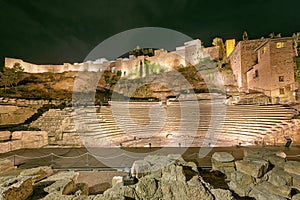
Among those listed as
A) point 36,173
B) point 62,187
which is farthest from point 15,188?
point 36,173

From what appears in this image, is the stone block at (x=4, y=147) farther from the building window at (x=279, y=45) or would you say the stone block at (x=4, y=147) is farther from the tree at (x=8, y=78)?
the tree at (x=8, y=78)

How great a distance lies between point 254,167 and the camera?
367 centimetres

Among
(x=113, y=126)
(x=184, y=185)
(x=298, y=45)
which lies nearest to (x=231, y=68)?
(x=298, y=45)

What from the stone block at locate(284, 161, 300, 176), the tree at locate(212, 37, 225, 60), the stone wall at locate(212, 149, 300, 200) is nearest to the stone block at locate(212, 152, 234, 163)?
the stone wall at locate(212, 149, 300, 200)

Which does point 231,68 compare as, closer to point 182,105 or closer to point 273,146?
point 182,105

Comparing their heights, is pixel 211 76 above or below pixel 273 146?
above

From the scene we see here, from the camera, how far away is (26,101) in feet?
52.3

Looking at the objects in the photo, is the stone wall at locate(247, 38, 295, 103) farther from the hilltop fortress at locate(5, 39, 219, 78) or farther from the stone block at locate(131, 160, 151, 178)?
the stone block at locate(131, 160, 151, 178)

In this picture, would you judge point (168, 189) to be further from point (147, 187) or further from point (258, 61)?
point (258, 61)

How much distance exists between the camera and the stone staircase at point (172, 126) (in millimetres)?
9609

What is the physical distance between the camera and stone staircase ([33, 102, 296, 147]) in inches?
378

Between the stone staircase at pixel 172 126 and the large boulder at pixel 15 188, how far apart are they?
5.94 meters

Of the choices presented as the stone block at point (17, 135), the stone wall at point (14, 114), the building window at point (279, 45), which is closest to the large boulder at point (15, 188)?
the stone block at point (17, 135)

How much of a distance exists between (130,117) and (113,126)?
8.71ft
